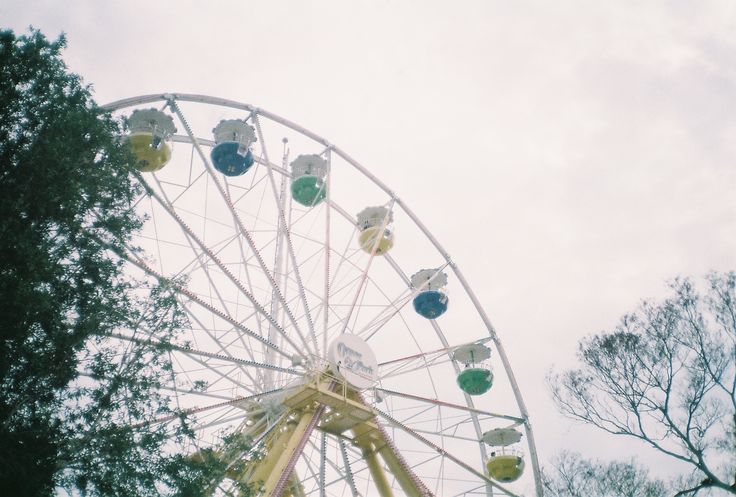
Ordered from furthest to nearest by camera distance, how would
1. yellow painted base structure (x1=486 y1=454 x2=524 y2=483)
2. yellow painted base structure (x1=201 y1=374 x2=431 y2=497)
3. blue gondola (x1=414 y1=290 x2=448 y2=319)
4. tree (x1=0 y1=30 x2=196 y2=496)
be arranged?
blue gondola (x1=414 y1=290 x2=448 y2=319)
yellow painted base structure (x1=486 y1=454 x2=524 y2=483)
yellow painted base structure (x1=201 y1=374 x2=431 y2=497)
tree (x1=0 y1=30 x2=196 y2=496)

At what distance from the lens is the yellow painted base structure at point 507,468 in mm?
15281

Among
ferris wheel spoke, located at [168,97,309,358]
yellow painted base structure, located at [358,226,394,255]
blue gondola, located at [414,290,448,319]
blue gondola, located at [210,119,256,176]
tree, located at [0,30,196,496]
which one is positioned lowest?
tree, located at [0,30,196,496]

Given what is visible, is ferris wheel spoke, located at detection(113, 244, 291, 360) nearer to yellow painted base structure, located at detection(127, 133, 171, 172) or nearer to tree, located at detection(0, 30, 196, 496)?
tree, located at detection(0, 30, 196, 496)

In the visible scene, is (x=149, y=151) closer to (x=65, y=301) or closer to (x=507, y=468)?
(x=65, y=301)

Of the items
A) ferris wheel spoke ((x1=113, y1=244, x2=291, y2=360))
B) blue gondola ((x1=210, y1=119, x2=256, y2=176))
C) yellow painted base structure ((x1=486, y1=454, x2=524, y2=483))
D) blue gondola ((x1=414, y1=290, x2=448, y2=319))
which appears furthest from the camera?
blue gondola ((x1=414, y1=290, x2=448, y2=319))

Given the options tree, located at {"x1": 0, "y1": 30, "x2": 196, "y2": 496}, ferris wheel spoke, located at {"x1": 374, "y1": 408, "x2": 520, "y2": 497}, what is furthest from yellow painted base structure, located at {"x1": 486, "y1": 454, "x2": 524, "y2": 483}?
tree, located at {"x1": 0, "y1": 30, "x2": 196, "y2": 496}

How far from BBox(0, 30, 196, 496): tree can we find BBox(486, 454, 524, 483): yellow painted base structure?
950 cm

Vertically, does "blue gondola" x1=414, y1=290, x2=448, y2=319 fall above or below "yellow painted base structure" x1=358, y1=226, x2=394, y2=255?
below

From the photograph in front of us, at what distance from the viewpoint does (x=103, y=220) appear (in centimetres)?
859

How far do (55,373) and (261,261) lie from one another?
15.6ft

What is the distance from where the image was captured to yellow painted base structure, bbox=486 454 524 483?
15.3 m

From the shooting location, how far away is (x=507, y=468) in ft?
50.1

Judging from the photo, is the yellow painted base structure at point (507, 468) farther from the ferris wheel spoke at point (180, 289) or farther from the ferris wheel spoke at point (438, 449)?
the ferris wheel spoke at point (180, 289)

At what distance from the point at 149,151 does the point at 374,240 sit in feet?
20.6
